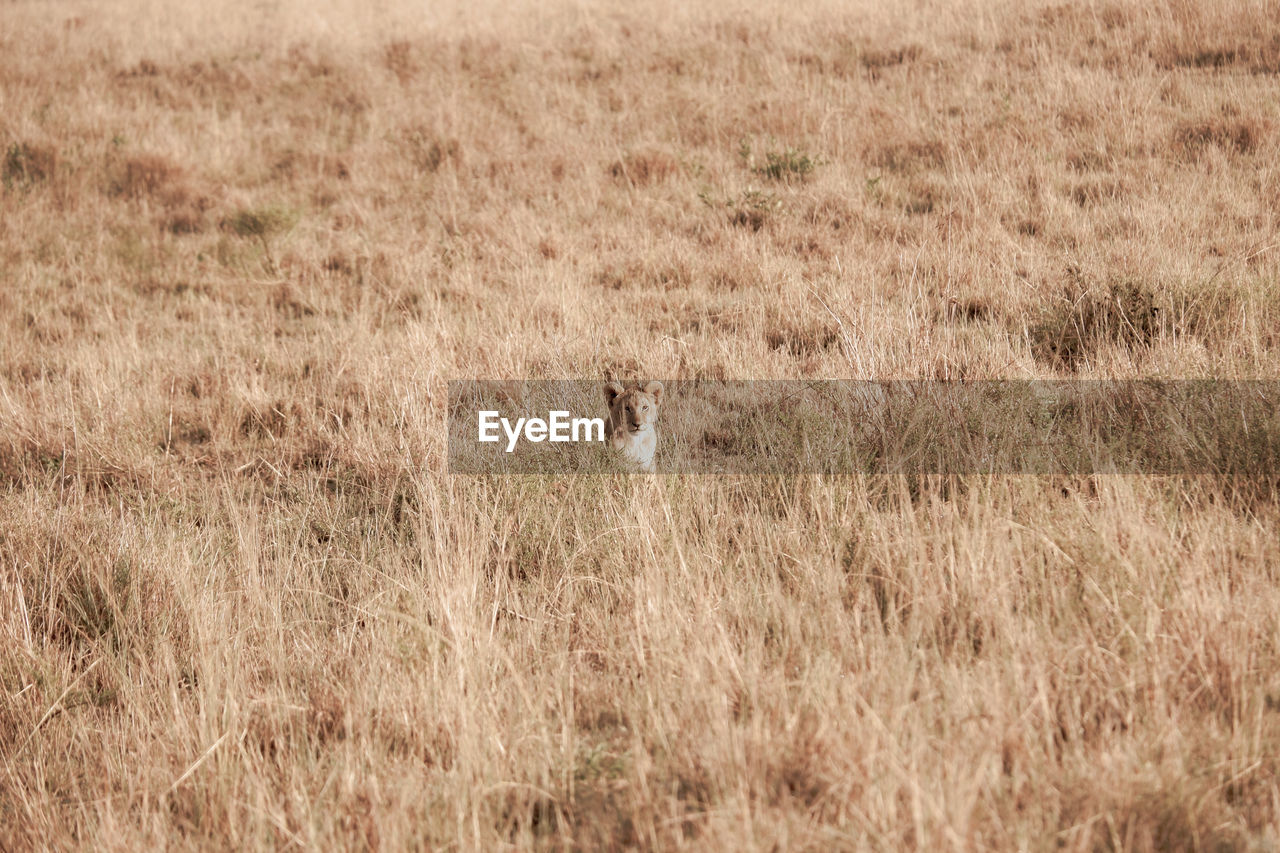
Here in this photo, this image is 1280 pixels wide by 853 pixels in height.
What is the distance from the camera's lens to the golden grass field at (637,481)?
2.34m

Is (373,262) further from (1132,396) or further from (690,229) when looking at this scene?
(1132,396)

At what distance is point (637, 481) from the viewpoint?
411cm

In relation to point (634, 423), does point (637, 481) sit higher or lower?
lower

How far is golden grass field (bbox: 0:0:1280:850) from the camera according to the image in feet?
7.67

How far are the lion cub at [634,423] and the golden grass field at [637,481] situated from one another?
0.38 m

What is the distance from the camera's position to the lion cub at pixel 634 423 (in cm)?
448

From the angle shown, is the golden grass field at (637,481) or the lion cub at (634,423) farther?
the lion cub at (634,423)

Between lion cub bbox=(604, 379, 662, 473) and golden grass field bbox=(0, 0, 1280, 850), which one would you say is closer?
golden grass field bbox=(0, 0, 1280, 850)

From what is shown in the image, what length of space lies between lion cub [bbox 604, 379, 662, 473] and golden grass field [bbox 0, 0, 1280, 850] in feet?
1.26

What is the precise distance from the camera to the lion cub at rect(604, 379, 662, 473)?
448cm

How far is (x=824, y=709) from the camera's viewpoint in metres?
2.39

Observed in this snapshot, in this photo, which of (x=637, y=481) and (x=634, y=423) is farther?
(x=634, y=423)

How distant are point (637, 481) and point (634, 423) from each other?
54 cm

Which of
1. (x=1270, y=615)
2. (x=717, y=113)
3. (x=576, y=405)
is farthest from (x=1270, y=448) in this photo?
(x=717, y=113)
